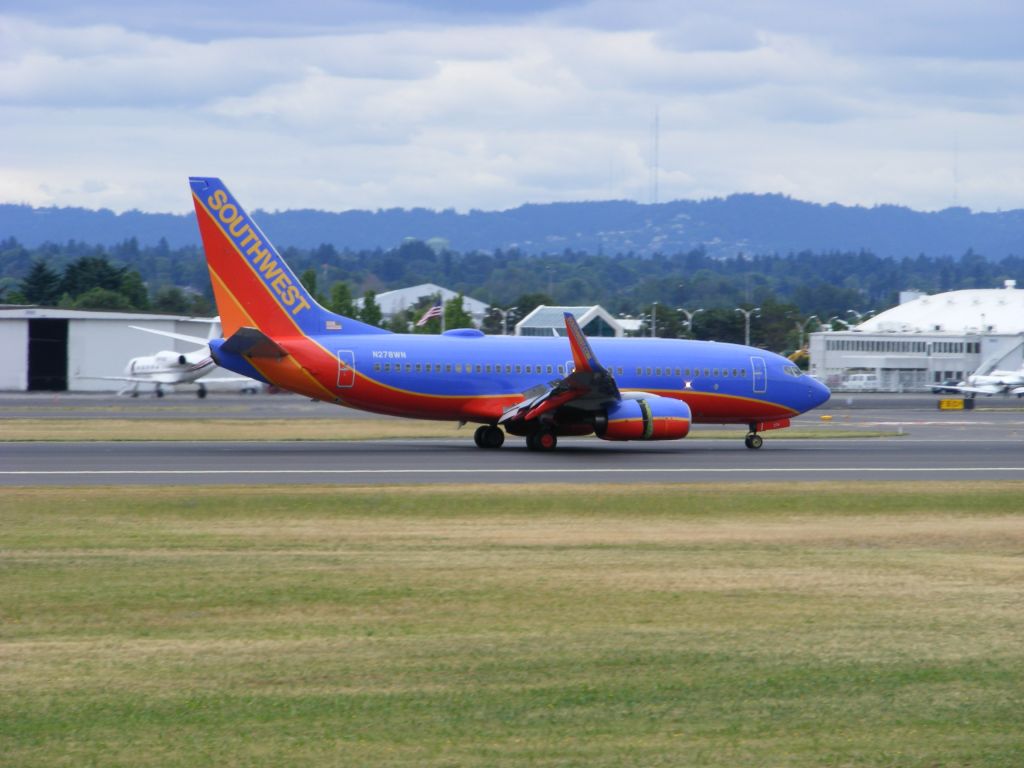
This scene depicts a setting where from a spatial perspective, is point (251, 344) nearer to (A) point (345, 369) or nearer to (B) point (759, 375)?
(A) point (345, 369)

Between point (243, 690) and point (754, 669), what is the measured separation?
4413 mm

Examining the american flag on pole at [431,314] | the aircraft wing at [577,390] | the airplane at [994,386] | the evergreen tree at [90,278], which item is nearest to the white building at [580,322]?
the american flag on pole at [431,314]

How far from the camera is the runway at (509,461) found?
94.6ft

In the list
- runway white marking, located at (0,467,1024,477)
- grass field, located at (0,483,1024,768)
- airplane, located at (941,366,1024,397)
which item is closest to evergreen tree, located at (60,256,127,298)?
airplane, located at (941,366,1024,397)

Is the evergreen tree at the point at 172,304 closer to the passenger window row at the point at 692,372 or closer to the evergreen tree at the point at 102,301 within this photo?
the evergreen tree at the point at 102,301

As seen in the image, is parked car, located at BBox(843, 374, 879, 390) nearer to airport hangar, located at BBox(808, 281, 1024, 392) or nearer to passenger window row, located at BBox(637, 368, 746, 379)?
airport hangar, located at BBox(808, 281, 1024, 392)

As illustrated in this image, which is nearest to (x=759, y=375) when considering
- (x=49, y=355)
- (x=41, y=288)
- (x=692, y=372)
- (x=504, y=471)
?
(x=692, y=372)

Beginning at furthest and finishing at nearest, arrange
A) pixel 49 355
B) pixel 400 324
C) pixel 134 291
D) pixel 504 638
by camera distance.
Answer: pixel 134 291, pixel 400 324, pixel 49 355, pixel 504 638

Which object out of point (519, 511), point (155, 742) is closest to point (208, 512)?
point (519, 511)

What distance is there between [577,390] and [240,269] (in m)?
9.24

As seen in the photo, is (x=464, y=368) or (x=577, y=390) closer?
(x=577, y=390)

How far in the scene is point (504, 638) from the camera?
13188mm

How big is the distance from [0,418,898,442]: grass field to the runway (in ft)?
5.49

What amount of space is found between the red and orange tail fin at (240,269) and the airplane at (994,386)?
227 feet
